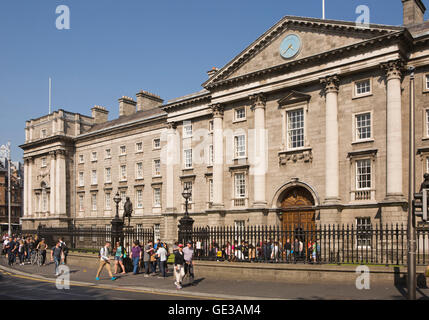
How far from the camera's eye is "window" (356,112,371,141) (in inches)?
1247

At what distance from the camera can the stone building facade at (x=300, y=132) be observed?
3020cm

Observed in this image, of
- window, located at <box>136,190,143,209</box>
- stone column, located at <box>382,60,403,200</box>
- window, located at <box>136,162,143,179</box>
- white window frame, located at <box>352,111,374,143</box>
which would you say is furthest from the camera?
window, located at <box>136,162,143,179</box>

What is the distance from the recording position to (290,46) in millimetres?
35438

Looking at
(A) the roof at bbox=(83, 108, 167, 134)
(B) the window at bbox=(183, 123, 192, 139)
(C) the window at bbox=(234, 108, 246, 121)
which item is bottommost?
(B) the window at bbox=(183, 123, 192, 139)

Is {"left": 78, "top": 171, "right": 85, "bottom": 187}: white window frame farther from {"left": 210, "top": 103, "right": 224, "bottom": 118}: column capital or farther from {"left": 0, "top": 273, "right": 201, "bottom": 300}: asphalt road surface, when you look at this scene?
{"left": 0, "top": 273, "right": 201, "bottom": 300}: asphalt road surface

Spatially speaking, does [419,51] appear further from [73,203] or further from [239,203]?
[73,203]

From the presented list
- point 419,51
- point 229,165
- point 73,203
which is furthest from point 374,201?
point 73,203

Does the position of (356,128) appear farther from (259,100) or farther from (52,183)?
(52,183)

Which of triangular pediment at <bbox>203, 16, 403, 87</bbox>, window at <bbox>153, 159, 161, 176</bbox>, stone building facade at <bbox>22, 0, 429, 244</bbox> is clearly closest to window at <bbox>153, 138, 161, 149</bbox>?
stone building facade at <bbox>22, 0, 429, 244</bbox>

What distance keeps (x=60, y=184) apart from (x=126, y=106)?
543 inches

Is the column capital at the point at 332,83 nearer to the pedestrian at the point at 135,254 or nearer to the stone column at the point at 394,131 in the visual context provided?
the stone column at the point at 394,131

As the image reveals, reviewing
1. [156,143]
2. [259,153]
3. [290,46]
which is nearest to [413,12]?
[290,46]

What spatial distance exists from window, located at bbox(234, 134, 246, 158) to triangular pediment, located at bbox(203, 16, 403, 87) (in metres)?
5.21

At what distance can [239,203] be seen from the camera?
38.3 meters
